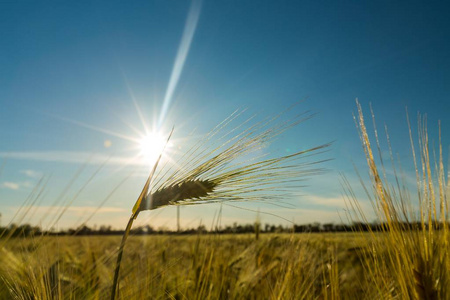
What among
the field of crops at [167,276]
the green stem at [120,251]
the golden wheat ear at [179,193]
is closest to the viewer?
the green stem at [120,251]

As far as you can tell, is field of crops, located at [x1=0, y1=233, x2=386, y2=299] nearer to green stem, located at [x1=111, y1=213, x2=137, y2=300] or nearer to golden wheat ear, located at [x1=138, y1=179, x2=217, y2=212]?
green stem, located at [x1=111, y1=213, x2=137, y2=300]

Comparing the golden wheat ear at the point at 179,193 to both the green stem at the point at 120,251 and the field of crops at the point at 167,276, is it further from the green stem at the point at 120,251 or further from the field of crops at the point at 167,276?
the field of crops at the point at 167,276

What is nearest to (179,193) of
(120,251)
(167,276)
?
(120,251)

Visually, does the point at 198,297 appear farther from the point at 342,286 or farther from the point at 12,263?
the point at 342,286

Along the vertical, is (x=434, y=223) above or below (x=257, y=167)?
below

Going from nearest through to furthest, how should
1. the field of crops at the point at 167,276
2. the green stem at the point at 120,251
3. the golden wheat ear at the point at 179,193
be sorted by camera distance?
the green stem at the point at 120,251, the golden wheat ear at the point at 179,193, the field of crops at the point at 167,276

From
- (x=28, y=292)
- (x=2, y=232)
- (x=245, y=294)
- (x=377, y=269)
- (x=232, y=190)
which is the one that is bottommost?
(x=245, y=294)

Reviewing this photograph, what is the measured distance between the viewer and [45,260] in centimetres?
160

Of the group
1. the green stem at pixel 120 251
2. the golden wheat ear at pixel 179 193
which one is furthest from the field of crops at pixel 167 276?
the golden wheat ear at pixel 179 193

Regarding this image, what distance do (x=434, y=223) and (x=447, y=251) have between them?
0.11m

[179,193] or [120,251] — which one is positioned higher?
[179,193]

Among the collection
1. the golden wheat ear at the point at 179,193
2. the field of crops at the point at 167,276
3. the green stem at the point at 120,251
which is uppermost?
the golden wheat ear at the point at 179,193

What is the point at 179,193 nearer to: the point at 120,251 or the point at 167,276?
the point at 120,251

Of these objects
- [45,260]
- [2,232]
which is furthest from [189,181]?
[45,260]
